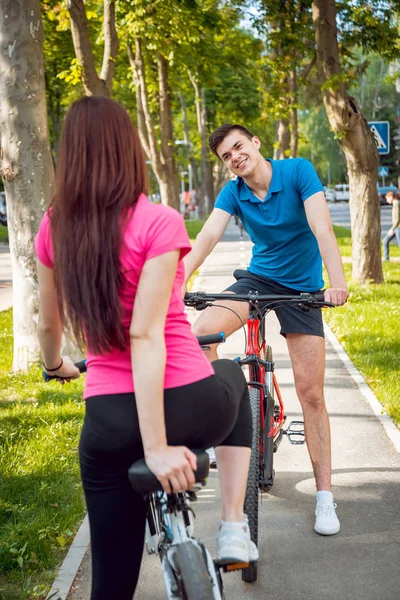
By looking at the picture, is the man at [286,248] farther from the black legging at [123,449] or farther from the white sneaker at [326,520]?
the black legging at [123,449]

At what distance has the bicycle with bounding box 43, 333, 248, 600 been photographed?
7.56 feet

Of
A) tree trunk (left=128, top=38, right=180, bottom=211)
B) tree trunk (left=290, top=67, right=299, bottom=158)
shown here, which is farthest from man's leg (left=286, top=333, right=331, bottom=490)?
tree trunk (left=128, top=38, right=180, bottom=211)

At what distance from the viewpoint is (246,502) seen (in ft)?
12.0

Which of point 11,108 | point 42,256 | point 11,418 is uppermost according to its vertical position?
point 11,108

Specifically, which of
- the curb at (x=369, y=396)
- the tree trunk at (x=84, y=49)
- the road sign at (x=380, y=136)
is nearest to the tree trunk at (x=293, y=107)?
the road sign at (x=380, y=136)

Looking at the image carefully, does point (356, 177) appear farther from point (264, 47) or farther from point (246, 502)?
point (246, 502)

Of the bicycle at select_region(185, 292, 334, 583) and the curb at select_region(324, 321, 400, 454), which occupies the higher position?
the bicycle at select_region(185, 292, 334, 583)

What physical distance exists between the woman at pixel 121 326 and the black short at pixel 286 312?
6.49 ft

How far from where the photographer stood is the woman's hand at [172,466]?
2.31 meters

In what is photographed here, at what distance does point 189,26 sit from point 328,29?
4503 mm

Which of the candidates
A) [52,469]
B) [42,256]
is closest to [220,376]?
[42,256]

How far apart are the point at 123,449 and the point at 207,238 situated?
2.17 m

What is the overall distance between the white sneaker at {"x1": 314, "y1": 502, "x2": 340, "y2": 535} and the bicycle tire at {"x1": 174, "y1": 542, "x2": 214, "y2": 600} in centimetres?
221

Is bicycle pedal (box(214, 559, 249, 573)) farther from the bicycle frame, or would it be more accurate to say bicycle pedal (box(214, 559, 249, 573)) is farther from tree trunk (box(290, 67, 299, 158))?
tree trunk (box(290, 67, 299, 158))
